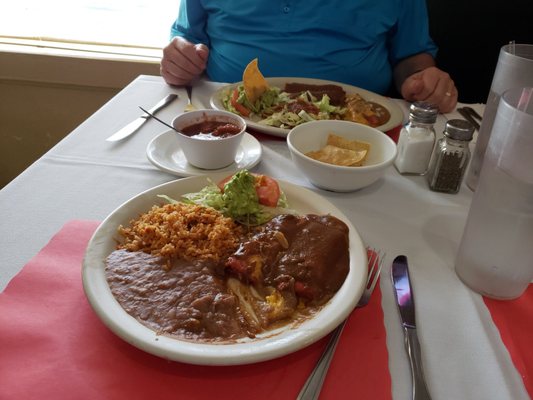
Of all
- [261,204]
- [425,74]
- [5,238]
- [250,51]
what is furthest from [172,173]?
[425,74]

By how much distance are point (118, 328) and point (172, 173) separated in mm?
607

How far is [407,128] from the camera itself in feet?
4.25

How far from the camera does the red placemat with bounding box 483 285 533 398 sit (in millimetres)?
752

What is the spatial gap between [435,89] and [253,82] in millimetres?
735

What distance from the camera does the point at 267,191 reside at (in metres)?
1.07

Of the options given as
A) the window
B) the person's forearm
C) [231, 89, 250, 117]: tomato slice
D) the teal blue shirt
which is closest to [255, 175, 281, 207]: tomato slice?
[231, 89, 250, 117]: tomato slice

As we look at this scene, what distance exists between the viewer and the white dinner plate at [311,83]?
1.48 m

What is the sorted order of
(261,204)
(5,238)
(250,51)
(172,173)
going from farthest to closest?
(250,51)
(172,173)
(261,204)
(5,238)

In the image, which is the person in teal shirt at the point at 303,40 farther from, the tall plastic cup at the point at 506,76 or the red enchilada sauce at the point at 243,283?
the red enchilada sauce at the point at 243,283

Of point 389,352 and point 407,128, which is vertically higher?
point 407,128

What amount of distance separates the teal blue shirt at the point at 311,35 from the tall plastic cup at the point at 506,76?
2.98 feet

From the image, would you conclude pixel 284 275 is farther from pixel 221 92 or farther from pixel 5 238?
pixel 221 92

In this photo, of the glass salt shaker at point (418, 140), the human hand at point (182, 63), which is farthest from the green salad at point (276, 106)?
the glass salt shaker at point (418, 140)

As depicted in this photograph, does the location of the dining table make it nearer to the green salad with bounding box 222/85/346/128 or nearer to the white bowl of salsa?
the white bowl of salsa
